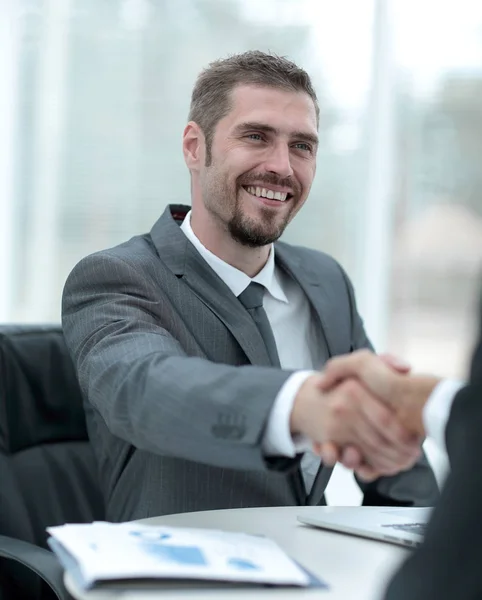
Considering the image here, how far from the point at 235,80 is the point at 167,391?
1.03 m

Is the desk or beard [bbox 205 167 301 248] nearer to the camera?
the desk

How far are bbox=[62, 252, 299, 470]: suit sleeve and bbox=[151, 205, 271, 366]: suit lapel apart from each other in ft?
0.60

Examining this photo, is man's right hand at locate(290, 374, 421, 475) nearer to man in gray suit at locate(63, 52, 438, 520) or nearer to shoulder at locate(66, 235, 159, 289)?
man in gray suit at locate(63, 52, 438, 520)

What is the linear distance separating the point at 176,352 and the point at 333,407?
380 millimetres

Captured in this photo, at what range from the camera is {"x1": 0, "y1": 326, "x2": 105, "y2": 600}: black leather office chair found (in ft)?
5.86

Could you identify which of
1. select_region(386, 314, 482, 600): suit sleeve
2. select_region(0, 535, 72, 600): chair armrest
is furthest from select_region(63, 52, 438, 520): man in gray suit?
select_region(386, 314, 482, 600): suit sleeve

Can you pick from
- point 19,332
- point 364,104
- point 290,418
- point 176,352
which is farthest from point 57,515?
point 364,104

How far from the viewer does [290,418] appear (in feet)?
4.13

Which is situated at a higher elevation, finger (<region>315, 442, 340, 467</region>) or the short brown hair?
the short brown hair

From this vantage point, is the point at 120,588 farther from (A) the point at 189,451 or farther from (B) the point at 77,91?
(B) the point at 77,91

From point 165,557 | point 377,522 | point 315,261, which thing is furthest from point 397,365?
point 315,261

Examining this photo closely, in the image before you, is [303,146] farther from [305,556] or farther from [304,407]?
[305,556]

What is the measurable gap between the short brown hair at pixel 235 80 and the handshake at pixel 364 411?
38.8 inches

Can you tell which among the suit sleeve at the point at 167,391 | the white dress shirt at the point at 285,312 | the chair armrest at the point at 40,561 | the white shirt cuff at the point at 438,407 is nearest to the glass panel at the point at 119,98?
the white dress shirt at the point at 285,312
